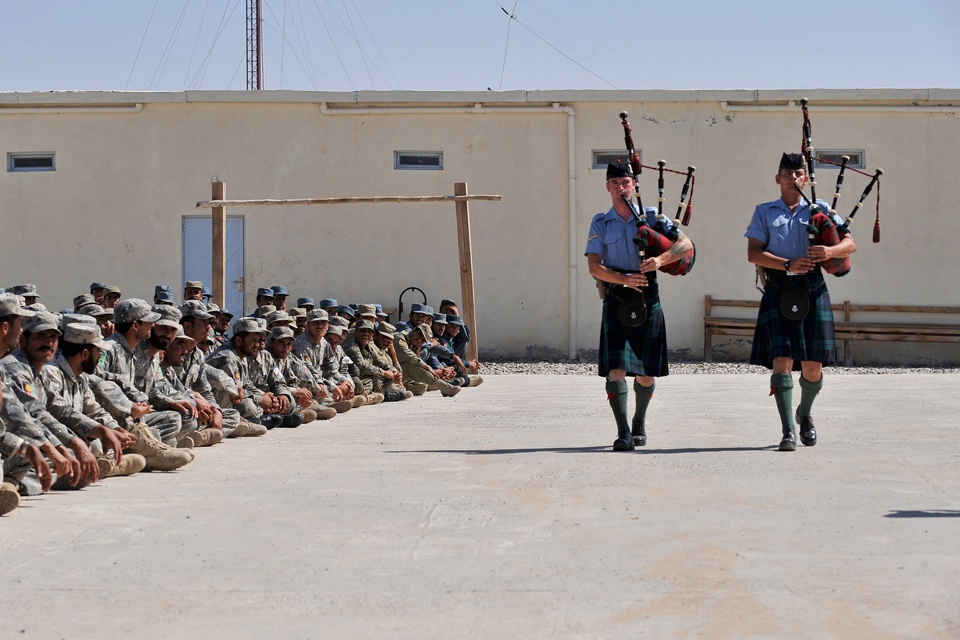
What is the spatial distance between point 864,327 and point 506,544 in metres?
16.6

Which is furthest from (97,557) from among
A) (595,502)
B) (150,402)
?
(150,402)

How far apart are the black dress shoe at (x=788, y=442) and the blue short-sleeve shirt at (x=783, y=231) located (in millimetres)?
1138

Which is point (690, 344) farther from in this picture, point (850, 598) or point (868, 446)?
point (850, 598)

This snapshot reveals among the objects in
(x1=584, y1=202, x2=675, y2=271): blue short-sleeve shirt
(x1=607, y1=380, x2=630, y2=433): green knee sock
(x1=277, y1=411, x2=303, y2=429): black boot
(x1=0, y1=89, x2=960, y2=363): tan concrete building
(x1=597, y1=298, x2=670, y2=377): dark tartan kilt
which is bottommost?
(x1=277, y1=411, x2=303, y2=429): black boot

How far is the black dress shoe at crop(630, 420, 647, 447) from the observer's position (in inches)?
302

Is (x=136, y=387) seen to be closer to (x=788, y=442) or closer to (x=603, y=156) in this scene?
(x=788, y=442)

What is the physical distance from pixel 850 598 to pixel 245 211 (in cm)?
1750

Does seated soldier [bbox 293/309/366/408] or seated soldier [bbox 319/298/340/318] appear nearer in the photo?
seated soldier [bbox 293/309/366/408]

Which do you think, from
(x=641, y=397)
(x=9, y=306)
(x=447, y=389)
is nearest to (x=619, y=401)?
(x=641, y=397)

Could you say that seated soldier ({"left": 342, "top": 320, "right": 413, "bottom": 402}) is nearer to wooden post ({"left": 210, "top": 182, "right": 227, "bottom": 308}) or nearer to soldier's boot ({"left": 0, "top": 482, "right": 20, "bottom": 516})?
wooden post ({"left": 210, "top": 182, "right": 227, "bottom": 308})

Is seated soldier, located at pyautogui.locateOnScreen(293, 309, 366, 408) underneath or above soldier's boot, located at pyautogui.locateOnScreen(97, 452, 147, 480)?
above

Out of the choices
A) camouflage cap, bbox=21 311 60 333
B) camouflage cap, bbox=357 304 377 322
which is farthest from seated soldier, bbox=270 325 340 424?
camouflage cap, bbox=21 311 60 333

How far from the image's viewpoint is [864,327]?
19812 millimetres

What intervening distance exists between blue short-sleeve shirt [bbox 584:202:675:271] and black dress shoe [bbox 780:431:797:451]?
4.67 ft
